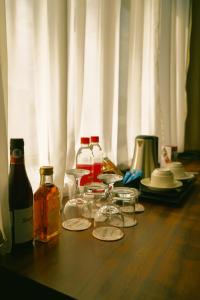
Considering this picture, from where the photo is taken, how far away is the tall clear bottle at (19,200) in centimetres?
62

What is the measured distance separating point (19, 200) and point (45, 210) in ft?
0.22

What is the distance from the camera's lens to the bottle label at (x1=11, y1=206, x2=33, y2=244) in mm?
625

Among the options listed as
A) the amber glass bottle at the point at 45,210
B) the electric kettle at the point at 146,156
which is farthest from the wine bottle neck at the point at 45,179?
the electric kettle at the point at 146,156

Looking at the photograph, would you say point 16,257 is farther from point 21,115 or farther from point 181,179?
point 181,179

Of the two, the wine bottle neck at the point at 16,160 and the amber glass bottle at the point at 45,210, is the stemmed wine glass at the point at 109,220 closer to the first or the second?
the amber glass bottle at the point at 45,210

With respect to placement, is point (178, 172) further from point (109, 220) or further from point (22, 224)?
point (22, 224)

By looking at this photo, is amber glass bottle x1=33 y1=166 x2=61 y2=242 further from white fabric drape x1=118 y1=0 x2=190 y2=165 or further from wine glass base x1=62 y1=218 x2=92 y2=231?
white fabric drape x1=118 y1=0 x2=190 y2=165

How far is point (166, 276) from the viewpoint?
54 centimetres

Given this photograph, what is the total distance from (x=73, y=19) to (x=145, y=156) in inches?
24.5

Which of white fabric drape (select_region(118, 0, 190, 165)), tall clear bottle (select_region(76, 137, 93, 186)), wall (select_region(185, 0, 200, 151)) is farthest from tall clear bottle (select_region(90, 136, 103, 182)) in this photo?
wall (select_region(185, 0, 200, 151))

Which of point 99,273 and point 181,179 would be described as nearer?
point 99,273

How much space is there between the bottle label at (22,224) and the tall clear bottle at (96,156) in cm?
42

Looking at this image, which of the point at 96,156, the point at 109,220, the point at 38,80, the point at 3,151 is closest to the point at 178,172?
the point at 96,156

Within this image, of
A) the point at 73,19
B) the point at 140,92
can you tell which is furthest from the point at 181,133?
the point at 73,19
